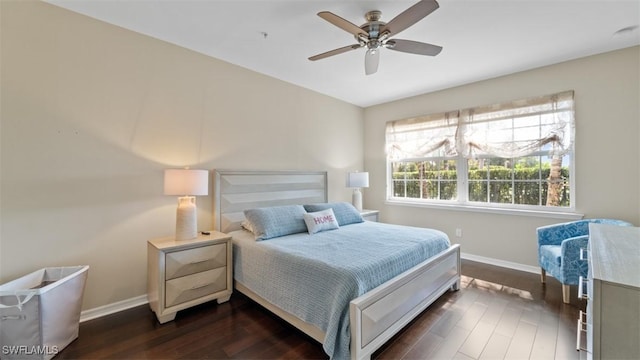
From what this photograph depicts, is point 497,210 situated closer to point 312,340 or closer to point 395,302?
point 395,302

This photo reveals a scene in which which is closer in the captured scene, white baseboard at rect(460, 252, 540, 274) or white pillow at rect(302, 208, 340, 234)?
white pillow at rect(302, 208, 340, 234)

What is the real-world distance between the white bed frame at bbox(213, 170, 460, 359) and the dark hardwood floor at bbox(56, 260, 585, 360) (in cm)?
12

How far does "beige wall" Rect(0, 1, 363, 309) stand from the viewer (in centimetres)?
199

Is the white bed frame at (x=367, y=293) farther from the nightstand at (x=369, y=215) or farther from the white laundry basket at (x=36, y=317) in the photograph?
the white laundry basket at (x=36, y=317)

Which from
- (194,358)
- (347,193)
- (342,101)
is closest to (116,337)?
(194,358)

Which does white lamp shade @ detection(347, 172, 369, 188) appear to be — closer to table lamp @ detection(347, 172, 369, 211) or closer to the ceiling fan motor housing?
table lamp @ detection(347, 172, 369, 211)

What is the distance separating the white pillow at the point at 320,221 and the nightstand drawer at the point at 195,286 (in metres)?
0.97

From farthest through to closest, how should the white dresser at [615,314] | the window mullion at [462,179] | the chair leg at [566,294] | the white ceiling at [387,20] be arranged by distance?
the window mullion at [462,179] → the chair leg at [566,294] → the white ceiling at [387,20] → the white dresser at [615,314]

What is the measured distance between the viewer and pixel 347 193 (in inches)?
189

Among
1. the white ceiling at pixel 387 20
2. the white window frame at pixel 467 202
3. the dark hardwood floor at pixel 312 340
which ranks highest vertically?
the white ceiling at pixel 387 20

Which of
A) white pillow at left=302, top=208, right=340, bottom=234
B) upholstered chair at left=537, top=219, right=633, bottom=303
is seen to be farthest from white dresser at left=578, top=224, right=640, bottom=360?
white pillow at left=302, top=208, right=340, bottom=234

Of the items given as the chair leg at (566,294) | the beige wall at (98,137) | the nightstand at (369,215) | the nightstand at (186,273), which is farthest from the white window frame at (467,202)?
the nightstand at (186,273)

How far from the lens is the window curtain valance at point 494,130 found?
3.20m

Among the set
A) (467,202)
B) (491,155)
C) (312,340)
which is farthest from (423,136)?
(312,340)
